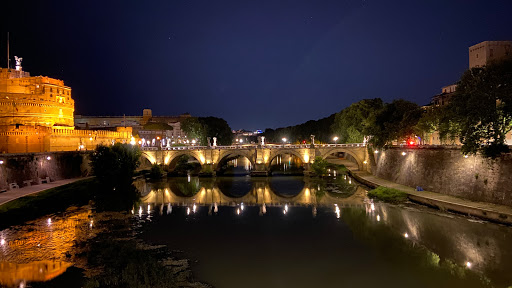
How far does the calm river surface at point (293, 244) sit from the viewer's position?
1502 cm

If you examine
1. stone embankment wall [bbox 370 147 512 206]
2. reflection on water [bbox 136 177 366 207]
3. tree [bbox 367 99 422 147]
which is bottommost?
reflection on water [bbox 136 177 366 207]

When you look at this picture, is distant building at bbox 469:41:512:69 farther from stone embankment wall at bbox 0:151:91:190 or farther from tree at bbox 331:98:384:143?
stone embankment wall at bbox 0:151:91:190

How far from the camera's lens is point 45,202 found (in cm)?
2756

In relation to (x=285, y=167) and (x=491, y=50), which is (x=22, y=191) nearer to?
(x=285, y=167)

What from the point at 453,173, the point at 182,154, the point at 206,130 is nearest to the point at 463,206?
the point at 453,173

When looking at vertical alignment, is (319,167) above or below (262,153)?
below

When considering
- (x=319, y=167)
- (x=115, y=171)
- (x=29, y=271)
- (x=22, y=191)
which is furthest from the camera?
(x=319, y=167)

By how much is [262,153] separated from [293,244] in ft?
106

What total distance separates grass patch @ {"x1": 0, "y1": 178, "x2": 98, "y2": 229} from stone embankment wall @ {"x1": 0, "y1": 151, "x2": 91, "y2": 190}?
3367 millimetres

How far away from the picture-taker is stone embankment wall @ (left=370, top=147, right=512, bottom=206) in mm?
21719

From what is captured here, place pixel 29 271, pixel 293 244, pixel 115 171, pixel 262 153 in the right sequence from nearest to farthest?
pixel 29 271 < pixel 293 244 < pixel 115 171 < pixel 262 153

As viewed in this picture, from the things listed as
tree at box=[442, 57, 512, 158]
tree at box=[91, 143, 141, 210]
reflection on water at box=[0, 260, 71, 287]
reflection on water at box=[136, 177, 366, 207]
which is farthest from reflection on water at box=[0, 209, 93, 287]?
tree at box=[442, 57, 512, 158]

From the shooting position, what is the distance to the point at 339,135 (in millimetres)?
68438

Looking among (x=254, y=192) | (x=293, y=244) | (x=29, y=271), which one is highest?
(x=254, y=192)
